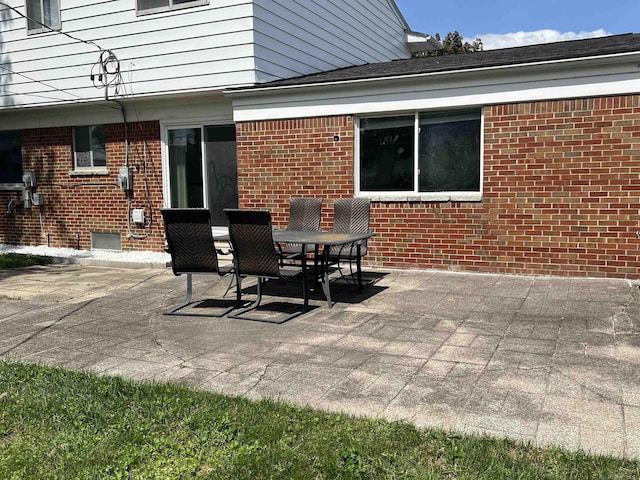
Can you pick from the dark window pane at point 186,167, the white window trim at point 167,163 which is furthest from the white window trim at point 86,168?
the dark window pane at point 186,167

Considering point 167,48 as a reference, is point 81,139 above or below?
below

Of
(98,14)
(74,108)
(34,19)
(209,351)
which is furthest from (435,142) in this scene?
(34,19)

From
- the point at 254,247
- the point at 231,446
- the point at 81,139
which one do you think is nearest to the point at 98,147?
the point at 81,139

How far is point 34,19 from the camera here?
11.6 meters

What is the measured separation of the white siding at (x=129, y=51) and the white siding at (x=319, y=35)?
0.49m

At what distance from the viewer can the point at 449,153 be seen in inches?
334

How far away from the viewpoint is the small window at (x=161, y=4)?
9938 millimetres

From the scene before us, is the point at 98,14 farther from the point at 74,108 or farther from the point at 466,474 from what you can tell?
the point at 466,474

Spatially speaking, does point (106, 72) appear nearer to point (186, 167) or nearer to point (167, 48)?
point (167, 48)

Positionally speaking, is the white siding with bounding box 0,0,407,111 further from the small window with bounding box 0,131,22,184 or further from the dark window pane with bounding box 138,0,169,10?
the small window with bounding box 0,131,22,184

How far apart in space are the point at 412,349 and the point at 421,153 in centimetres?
441

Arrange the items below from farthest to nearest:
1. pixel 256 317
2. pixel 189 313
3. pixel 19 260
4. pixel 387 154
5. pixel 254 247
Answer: pixel 19 260, pixel 387 154, pixel 189 313, pixel 256 317, pixel 254 247

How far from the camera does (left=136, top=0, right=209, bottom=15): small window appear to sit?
994cm

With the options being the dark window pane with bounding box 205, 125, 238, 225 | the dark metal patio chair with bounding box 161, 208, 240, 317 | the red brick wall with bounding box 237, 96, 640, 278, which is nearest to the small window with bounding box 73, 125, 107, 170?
the dark window pane with bounding box 205, 125, 238, 225
